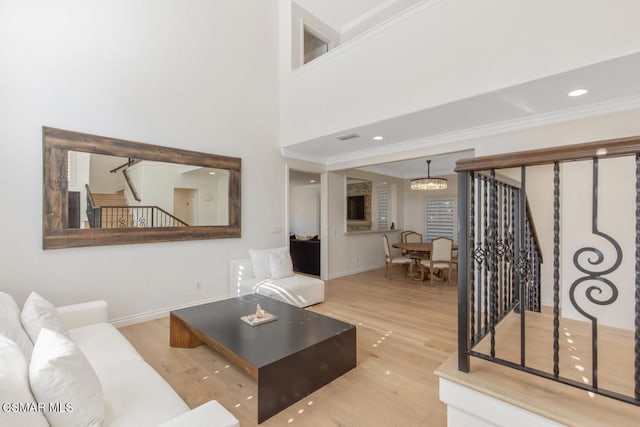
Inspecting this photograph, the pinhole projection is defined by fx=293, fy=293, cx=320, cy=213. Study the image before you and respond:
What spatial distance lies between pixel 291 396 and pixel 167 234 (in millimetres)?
2718

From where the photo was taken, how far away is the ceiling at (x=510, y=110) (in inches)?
99.7

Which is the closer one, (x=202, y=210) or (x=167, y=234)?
(x=167, y=234)

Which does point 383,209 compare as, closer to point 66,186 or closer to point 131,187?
point 131,187

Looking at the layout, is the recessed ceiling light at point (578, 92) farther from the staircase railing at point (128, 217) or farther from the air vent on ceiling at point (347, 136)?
the staircase railing at point (128, 217)

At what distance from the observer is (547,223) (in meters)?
4.55

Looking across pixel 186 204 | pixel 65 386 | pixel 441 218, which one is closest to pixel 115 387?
pixel 65 386

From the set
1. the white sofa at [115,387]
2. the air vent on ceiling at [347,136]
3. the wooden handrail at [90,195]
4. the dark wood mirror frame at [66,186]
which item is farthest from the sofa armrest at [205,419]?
the air vent on ceiling at [347,136]

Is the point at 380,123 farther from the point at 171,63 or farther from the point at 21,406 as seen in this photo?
the point at 21,406

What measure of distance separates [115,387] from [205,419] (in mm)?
756

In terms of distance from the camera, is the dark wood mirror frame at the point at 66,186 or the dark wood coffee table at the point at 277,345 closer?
the dark wood coffee table at the point at 277,345

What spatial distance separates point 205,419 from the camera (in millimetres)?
1168

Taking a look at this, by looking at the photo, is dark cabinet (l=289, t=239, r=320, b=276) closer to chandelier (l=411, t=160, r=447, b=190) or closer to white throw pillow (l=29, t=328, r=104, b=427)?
chandelier (l=411, t=160, r=447, b=190)

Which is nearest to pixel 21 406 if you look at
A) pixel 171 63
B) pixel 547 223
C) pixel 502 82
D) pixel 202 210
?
pixel 202 210

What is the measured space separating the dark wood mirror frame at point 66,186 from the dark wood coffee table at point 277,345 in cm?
131
